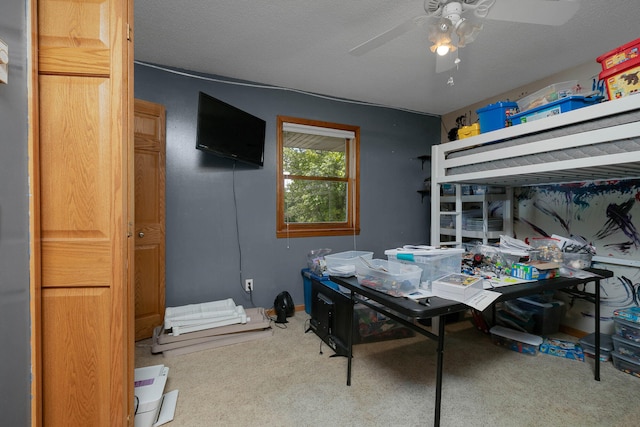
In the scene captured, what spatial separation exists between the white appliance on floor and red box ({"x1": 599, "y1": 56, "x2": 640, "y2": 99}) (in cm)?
287

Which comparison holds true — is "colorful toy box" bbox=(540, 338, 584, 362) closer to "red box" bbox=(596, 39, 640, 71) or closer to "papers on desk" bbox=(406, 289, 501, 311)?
"papers on desk" bbox=(406, 289, 501, 311)

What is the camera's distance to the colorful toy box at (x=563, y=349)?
213cm

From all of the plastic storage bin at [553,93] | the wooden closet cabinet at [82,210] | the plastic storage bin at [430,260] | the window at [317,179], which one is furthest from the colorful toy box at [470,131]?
the wooden closet cabinet at [82,210]

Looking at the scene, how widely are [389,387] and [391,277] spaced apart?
870mm

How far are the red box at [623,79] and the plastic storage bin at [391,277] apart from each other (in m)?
1.39

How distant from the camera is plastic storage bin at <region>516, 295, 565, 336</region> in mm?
2422

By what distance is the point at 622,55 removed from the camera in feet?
4.80

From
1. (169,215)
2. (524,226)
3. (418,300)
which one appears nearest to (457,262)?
(418,300)

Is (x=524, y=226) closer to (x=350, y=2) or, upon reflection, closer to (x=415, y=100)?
(x=415, y=100)

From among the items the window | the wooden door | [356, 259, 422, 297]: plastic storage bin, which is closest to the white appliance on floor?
the wooden door

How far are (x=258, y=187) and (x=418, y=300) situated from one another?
84.6 inches

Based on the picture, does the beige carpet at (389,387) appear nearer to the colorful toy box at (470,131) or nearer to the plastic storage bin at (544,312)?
the plastic storage bin at (544,312)

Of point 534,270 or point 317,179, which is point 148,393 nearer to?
point 534,270

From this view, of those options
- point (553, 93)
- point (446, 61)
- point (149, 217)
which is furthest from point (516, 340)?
point (149, 217)
